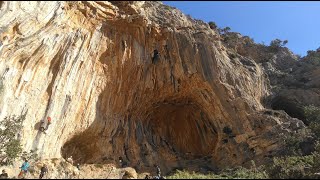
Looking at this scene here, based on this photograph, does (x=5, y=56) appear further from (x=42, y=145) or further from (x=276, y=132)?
(x=276, y=132)

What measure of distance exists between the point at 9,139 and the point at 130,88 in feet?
37.2

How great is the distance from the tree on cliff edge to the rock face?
790mm

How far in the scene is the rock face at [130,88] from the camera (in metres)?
23.7

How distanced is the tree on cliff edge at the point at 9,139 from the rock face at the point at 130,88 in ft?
2.59

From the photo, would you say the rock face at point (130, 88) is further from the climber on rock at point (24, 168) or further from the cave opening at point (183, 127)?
the climber on rock at point (24, 168)

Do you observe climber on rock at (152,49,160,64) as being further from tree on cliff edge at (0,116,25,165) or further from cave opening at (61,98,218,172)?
tree on cliff edge at (0,116,25,165)

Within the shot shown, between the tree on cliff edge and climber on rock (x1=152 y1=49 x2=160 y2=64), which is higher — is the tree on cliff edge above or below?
below

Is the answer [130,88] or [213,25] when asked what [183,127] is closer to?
[130,88]

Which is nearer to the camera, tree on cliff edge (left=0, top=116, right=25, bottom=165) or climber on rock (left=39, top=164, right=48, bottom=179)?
climber on rock (left=39, top=164, right=48, bottom=179)

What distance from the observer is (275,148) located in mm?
24375

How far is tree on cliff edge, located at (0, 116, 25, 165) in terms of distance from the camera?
1988cm

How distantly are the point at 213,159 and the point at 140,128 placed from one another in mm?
6550

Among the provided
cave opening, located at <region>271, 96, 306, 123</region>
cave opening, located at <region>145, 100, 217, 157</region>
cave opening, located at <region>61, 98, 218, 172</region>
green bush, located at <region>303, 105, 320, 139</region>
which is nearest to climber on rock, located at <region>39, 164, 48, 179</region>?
cave opening, located at <region>61, 98, 218, 172</region>

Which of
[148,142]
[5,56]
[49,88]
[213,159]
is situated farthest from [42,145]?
[213,159]
